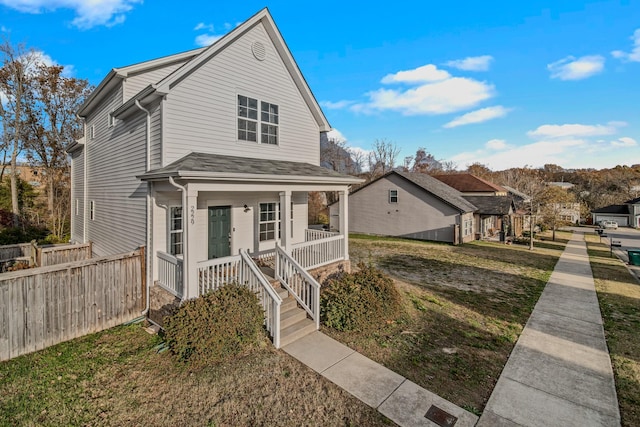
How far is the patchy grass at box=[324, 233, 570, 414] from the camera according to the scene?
5449 millimetres

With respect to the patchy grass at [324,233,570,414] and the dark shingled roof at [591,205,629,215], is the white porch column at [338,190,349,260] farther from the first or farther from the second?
the dark shingled roof at [591,205,629,215]

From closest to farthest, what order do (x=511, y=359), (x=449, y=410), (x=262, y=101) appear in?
(x=449, y=410)
(x=511, y=359)
(x=262, y=101)

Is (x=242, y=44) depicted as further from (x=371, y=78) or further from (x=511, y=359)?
(x=371, y=78)

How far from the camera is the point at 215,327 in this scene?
5641mm

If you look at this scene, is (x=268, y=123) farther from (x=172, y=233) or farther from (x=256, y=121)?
(x=172, y=233)

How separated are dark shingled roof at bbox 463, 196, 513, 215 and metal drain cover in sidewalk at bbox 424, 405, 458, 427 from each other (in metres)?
25.4

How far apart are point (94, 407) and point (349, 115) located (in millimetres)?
42604

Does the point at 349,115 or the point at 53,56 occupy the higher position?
the point at 349,115

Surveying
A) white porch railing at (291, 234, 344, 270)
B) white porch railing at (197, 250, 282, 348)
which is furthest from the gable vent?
white porch railing at (197, 250, 282, 348)

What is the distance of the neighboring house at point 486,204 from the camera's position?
87.0 ft

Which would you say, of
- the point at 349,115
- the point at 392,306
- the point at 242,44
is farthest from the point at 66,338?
the point at 349,115

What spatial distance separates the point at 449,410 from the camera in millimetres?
4543

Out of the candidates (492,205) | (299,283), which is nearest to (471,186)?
(492,205)

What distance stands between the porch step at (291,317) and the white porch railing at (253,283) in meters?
0.40
